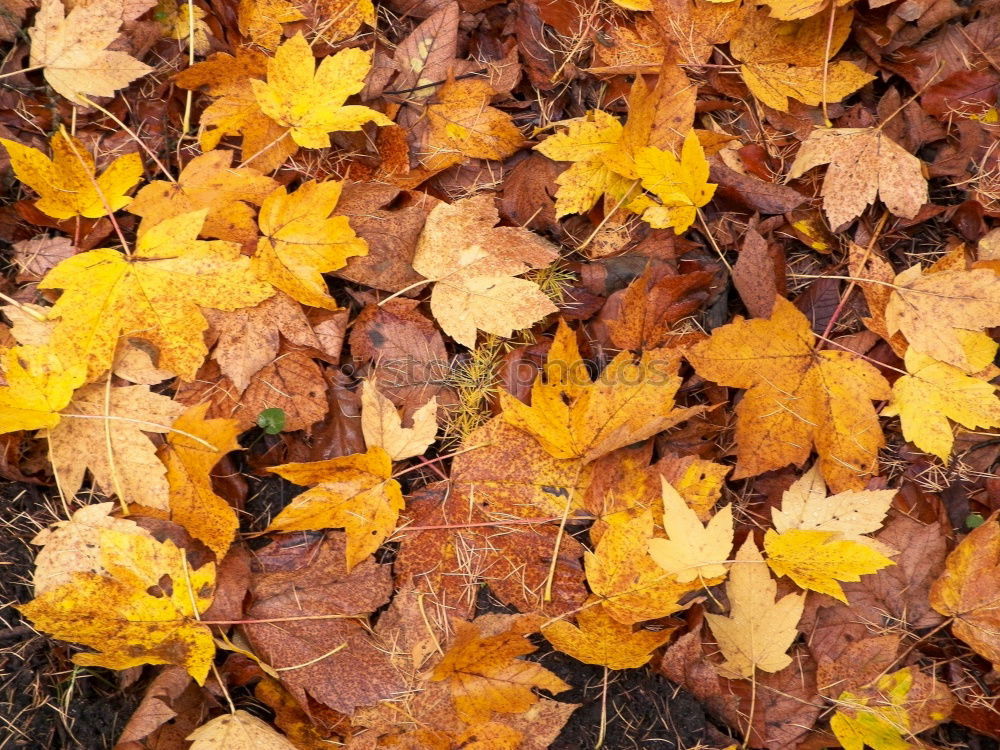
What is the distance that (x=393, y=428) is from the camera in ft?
5.36

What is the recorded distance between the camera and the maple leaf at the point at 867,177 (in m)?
1.73

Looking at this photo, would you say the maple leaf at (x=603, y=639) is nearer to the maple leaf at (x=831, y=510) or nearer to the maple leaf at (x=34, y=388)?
the maple leaf at (x=831, y=510)

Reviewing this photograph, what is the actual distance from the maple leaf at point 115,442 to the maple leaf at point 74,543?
5cm

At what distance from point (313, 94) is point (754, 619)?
1514 millimetres

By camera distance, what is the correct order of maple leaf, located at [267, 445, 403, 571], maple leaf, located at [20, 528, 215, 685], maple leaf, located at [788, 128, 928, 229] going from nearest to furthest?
maple leaf, located at [20, 528, 215, 685] → maple leaf, located at [267, 445, 403, 571] → maple leaf, located at [788, 128, 928, 229]

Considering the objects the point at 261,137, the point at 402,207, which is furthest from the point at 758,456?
the point at 261,137

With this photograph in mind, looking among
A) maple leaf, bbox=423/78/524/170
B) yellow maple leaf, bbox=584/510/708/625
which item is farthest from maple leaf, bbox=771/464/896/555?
maple leaf, bbox=423/78/524/170

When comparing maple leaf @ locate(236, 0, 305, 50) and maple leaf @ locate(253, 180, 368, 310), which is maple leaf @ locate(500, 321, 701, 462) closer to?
maple leaf @ locate(253, 180, 368, 310)

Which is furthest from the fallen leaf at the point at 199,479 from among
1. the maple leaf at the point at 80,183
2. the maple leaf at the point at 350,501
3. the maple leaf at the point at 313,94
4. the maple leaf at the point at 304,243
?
the maple leaf at the point at 313,94

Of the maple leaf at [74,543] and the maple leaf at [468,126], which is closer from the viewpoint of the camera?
the maple leaf at [74,543]

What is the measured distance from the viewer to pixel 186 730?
1.58 metres

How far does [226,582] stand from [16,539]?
460 millimetres

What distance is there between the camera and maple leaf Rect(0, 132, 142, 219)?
1655 mm

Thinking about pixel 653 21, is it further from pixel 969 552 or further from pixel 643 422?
pixel 969 552
